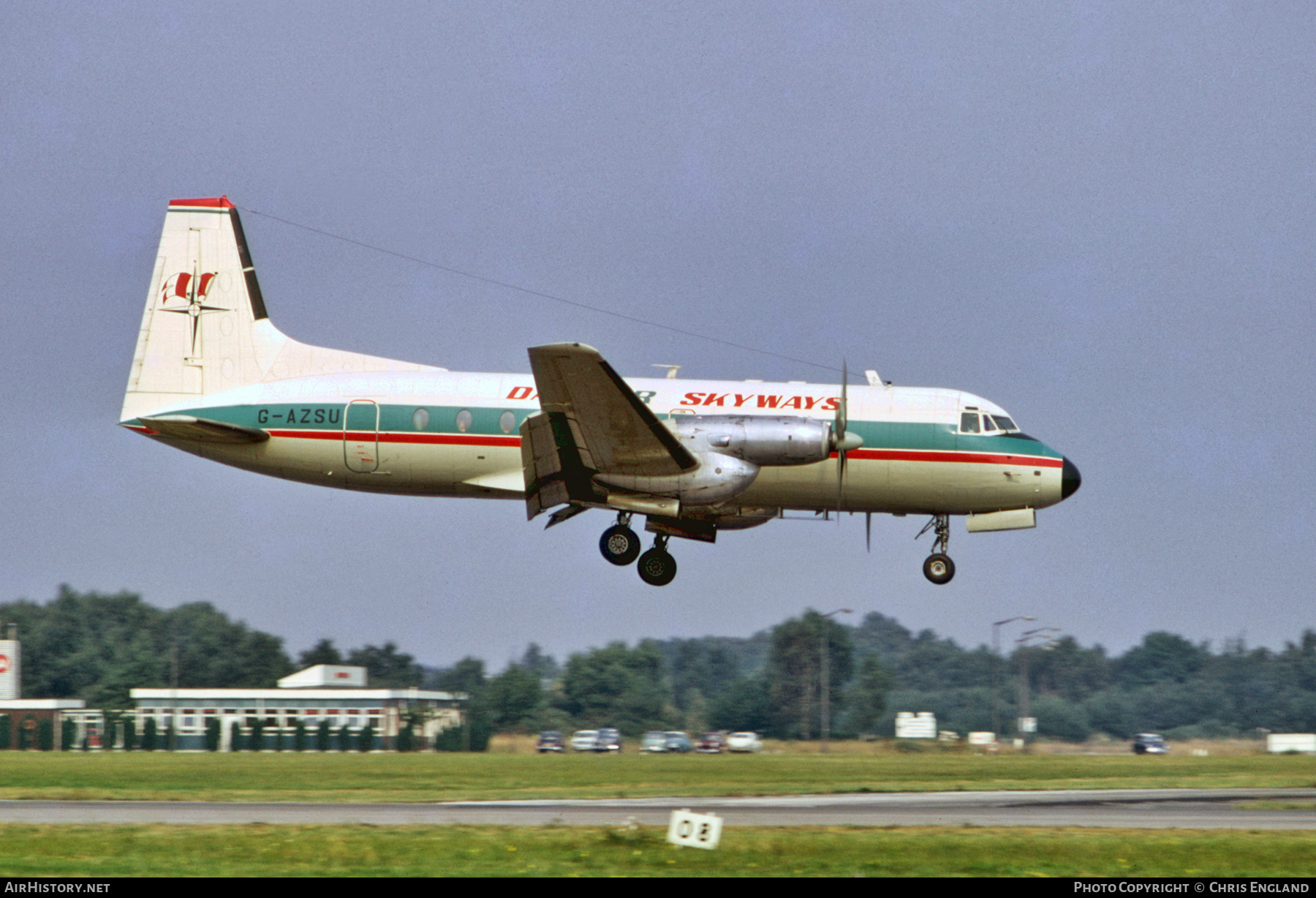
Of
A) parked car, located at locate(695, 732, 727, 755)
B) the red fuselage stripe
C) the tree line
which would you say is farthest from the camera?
the tree line

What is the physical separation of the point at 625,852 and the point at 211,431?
45.0 ft

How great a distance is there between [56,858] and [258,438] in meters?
11.3

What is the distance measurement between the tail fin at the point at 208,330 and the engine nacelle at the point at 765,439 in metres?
6.23

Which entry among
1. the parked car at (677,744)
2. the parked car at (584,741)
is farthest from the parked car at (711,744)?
the parked car at (584,741)

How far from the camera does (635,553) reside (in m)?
27.1

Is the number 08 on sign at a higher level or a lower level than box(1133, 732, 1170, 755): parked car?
higher

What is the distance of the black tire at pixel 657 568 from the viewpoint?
27438 millimetres

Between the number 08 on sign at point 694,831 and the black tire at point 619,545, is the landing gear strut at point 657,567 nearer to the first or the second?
the black tire at point 619,545

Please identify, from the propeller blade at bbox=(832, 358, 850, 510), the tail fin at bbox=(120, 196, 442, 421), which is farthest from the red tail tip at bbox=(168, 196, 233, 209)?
the propeller blade at bbox=(832, 358, 850, 510)

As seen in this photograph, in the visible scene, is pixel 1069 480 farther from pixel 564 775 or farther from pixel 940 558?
pixel 564 775

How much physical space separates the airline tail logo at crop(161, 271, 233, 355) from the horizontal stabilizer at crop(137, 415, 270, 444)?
9.73 ft

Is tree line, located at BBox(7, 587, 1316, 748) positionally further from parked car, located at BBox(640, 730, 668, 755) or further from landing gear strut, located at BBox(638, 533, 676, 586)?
landing gear strut, located at BBox(638, 533, 676, 586)

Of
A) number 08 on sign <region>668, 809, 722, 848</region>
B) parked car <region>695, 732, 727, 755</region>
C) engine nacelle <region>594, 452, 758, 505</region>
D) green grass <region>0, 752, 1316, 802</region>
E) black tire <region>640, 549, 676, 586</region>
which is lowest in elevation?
parked car <region>695, 732, 727, 755</region>

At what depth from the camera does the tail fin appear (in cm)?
2856
